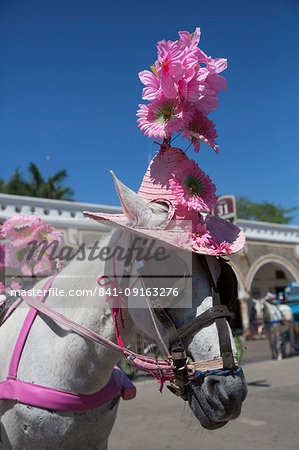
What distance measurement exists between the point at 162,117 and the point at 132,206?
50 cm

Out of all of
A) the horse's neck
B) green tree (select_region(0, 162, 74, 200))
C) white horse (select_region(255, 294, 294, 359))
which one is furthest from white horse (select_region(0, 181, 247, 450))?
green tree (select_region(0, 162, 74, 200))

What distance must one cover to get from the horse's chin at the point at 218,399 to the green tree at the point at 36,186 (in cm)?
2107

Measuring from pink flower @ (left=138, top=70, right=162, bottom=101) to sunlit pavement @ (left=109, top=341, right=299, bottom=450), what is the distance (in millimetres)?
2431

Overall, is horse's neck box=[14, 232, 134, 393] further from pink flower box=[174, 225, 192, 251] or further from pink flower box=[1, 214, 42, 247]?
pink flower box=[1, 214, 42, 247]

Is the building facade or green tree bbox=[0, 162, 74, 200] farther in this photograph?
green tree bbox=[0, 162, 74, 200]

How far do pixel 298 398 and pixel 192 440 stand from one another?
2.45 metres

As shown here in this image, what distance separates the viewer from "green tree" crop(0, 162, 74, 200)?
22.1m

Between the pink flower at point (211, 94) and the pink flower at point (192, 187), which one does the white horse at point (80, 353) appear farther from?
the pink flower at point (211, 94)

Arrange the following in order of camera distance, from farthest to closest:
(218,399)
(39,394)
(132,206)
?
(39,394) < (132,206) < (218,399)

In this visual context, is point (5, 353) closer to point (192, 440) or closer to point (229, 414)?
point (229, 414)

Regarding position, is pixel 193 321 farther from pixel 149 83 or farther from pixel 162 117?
pixel 149 83

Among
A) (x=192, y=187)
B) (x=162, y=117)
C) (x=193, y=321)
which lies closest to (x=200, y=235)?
(x=192, y=187)

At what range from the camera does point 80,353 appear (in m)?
1.83

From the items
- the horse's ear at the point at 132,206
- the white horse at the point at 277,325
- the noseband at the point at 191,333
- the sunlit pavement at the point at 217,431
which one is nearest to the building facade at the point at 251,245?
the white horse at the point at 277,325
